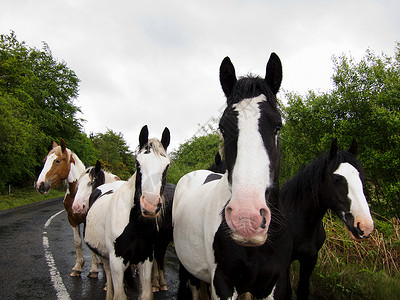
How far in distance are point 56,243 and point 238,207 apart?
25.5 ft

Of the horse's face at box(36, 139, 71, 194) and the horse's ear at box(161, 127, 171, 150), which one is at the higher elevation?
the horse's ear at box(161, 127, 171, 150)

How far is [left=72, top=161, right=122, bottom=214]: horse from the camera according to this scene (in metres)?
4.98

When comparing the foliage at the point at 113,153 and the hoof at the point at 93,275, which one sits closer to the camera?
the hoof at the point at 93,275

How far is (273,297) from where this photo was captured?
6.57ft

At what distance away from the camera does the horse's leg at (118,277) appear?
3.09 m

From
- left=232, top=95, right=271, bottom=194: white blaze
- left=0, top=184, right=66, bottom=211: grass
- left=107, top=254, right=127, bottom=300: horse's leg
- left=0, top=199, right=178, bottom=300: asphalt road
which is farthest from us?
left=0, top=184, right=66, bottom=211: grass

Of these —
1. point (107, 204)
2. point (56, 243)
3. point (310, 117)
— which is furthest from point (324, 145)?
point (56, 243)

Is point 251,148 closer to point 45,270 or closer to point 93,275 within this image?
point 93,275

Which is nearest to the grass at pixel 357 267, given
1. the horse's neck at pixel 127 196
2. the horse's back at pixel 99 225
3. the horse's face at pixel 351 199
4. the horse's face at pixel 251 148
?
the horse's face at pixel 351 199

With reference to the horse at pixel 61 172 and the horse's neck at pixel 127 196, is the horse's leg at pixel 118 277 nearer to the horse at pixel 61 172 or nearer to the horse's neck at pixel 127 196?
the horse's neck at pixel 127 196

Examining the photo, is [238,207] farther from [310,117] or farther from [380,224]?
[310,117]

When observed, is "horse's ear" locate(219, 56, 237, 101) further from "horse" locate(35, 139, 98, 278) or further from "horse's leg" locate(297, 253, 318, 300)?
"horse" locate(35, 139, 98, 278)

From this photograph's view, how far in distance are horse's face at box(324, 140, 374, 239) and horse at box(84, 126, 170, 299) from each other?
2.08 metres

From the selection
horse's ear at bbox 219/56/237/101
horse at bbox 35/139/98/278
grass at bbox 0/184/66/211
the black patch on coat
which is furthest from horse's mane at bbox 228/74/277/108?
grass at bbox 0/184/66/211
